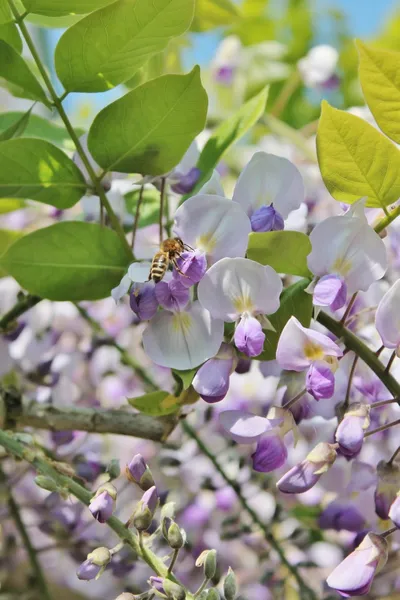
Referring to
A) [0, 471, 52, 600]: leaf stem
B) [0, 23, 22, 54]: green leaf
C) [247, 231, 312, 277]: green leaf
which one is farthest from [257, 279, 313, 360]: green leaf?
[0, 471, 52, 600]: leaf stem

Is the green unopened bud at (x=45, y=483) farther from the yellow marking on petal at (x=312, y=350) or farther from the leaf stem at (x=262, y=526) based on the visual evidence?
the leaf stem at (x=262, y=526)

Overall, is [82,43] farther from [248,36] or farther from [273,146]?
[248,36]

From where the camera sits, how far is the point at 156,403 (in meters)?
0.45

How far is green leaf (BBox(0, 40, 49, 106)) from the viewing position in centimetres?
45

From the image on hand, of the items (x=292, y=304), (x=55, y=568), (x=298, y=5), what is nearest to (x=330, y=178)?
(x=292, y=304)

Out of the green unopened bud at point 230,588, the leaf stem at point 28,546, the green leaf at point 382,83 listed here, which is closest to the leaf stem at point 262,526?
the leaf stem at point 28,546

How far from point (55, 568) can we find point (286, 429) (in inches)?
27.5

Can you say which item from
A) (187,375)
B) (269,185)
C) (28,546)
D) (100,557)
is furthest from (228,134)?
(28,546)

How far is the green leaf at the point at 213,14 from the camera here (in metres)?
0.75

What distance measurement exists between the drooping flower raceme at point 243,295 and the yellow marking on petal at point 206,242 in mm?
27

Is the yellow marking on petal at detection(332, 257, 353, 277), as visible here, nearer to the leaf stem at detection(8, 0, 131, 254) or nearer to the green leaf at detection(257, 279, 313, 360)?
the green leaf at detection(257, 279, 313, 360)

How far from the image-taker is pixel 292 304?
42cm

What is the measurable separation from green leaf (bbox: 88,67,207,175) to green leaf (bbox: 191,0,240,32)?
0.36 metres

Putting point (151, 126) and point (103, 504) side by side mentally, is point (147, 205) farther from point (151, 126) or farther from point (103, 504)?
point (103, 504)
